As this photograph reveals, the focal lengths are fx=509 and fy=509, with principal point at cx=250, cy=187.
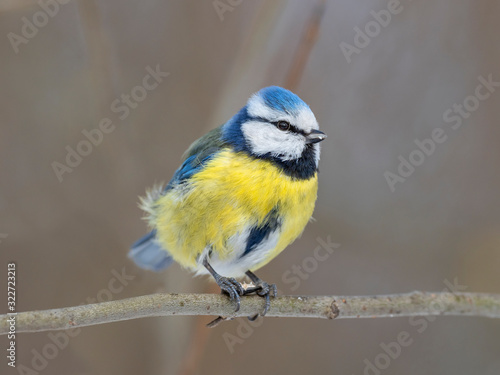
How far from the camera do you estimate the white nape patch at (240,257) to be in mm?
2098

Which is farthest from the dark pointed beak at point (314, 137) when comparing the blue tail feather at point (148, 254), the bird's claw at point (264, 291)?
the blue tail feather at point (148, 254)

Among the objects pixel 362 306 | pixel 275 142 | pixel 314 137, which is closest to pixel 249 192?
pixel 275 142

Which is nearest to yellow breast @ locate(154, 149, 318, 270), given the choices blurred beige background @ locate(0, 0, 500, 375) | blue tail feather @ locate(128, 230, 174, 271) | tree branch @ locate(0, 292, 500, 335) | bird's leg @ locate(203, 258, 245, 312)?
bird's leg @ locate(203, 258, 245, 312)

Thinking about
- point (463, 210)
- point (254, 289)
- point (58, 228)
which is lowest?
point (58, 228)

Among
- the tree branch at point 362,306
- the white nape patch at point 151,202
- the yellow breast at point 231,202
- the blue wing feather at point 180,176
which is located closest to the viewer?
the tree branch at point 362,306

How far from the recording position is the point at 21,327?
4.65ft

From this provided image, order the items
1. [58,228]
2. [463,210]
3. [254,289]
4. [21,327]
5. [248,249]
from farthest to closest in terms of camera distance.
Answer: [463,210]
[58,228]
[248,249]
[254,289]
[21,327]

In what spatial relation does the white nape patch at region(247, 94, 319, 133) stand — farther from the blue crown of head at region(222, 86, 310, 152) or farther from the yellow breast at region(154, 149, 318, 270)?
the yellow breast at region(154, 149, 318, 270)

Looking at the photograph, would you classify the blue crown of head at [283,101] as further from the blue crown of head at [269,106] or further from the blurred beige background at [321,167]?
the blurred beige background at [321,167]

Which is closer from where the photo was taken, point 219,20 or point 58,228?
point 58,228

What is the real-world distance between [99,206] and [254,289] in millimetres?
1446

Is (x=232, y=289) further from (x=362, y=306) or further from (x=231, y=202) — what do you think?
(x=362, y=306)

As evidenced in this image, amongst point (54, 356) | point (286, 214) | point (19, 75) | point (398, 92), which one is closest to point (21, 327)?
point (286, 214)

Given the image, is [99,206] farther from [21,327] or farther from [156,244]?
[21,327]
